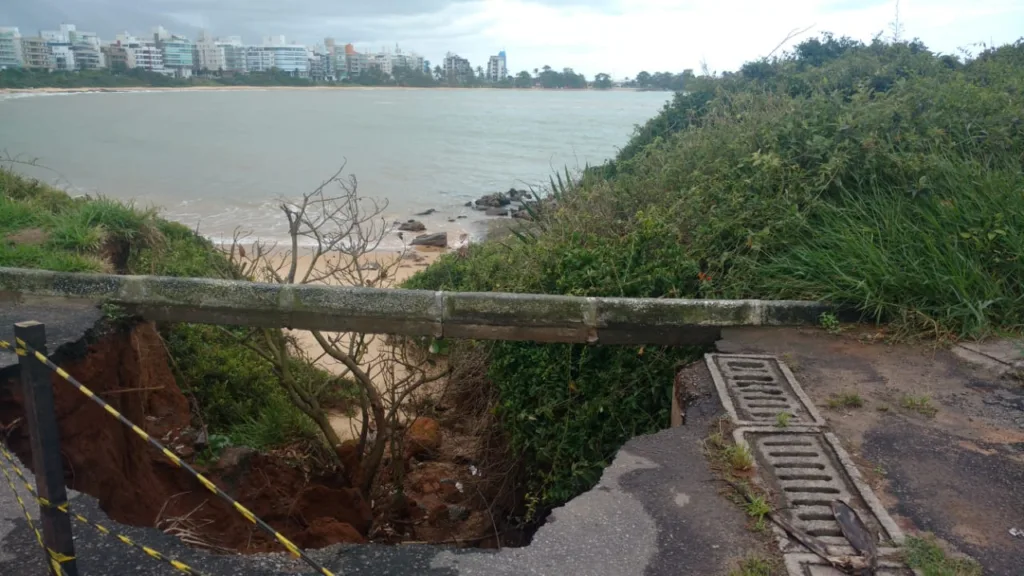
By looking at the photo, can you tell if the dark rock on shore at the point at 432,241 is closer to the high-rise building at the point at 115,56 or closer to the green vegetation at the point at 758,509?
the green vegetation at the point at 758,509

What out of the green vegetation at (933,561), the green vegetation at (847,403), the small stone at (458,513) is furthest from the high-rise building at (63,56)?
the green vegetation at (933,561)

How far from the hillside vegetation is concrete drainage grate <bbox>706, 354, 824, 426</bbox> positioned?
60 cm

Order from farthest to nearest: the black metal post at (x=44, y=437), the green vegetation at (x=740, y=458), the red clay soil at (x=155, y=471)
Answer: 1. the red clay soil at (x=155, y=471)
2. the green vegetation at (x=740, y=458)
3. the black metal post at (x=44, y=437)

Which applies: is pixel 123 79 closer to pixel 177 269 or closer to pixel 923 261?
pixel 177 269

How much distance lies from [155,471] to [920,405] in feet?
16.2

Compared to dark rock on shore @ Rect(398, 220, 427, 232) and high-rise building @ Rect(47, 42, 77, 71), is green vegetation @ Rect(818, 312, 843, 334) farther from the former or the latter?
high-rise building @ Rect(47, 42, 77, 71)

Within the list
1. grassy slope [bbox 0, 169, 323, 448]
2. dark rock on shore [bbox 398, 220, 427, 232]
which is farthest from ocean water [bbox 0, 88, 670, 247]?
grassy slope [bbox 0, 169, 323, 448]

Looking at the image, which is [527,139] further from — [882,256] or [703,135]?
[882,256]

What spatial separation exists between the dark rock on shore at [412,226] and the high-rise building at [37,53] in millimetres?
115477

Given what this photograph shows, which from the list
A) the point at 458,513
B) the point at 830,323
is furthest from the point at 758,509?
the point at 458,513

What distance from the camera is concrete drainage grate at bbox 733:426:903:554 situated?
119 inches

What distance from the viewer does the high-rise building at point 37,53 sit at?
118 metres

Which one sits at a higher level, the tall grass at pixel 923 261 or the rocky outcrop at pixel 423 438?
the tall grass at pixel 923 261

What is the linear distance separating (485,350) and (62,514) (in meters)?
4.39
